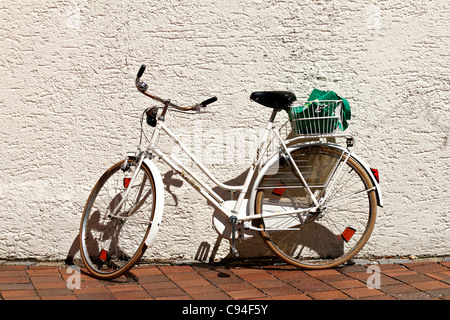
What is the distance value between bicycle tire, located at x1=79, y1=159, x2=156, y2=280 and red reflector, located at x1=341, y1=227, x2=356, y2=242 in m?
1.60

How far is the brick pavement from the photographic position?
4.14 meters

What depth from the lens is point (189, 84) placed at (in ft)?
16.0

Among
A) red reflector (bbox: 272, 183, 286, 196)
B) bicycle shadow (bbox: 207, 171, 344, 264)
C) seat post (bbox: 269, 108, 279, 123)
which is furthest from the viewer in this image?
bicycle shadow (bbox: 207, 171, 344, 264)

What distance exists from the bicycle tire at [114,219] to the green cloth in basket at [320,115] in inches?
50.8

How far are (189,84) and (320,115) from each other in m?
1.12

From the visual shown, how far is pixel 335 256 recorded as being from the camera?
5.11 m

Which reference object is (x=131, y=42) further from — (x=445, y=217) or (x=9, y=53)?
(x=445, y=217)

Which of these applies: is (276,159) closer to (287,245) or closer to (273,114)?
(273,114)

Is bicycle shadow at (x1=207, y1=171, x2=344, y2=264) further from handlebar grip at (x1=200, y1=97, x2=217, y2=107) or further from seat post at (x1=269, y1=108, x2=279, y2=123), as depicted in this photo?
handlebar grip at (x1=200, y1=97, x2=217, y2=107)

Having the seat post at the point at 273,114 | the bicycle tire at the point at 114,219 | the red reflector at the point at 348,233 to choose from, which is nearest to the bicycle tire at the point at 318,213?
the red reflector at the point at 348,233

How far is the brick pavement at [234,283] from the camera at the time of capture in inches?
163

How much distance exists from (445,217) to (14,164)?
367 centimetres

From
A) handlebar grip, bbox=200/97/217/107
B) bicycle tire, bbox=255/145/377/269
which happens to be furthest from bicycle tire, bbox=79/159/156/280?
bicycle tire, bbox=255/145/377/269

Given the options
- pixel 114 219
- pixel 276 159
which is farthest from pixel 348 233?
pixel 114 219
